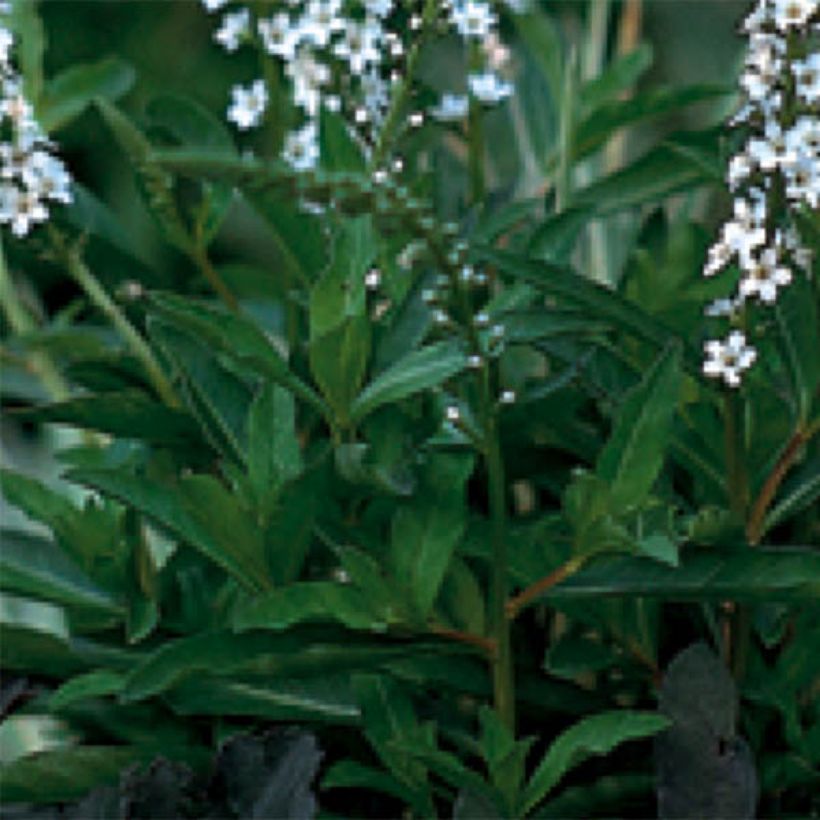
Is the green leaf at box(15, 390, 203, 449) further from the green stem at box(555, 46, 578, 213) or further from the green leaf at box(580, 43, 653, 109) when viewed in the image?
the green leaf at box(580, 43, 653, 109)

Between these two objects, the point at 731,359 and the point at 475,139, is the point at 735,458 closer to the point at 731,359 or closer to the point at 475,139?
the point at 731,359

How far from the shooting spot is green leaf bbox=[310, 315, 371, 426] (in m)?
0.89

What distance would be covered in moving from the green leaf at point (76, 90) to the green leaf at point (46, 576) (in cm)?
36

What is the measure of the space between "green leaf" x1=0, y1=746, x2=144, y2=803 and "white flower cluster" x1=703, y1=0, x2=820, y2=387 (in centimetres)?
41

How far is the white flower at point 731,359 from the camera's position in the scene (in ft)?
2.85

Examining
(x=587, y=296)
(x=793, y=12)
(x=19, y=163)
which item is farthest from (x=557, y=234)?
(x=19, y=163)

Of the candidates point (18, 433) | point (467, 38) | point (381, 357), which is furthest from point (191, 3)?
point (381, 357)

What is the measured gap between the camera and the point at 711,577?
89cm

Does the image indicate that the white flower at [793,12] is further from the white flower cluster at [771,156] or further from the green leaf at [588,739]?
the green leaf at [588,739]

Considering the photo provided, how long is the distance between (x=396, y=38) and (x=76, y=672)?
42 cm

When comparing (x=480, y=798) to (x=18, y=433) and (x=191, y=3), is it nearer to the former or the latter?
(x=18, y=433)

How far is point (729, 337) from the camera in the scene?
2.94ft

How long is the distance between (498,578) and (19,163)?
0.39 meters

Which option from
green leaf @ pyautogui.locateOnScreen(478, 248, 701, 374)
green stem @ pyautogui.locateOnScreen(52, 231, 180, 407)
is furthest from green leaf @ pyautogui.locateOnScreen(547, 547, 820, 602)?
green stem @ pyautogui.locateOnScreen(52, 231, 180, 407)
